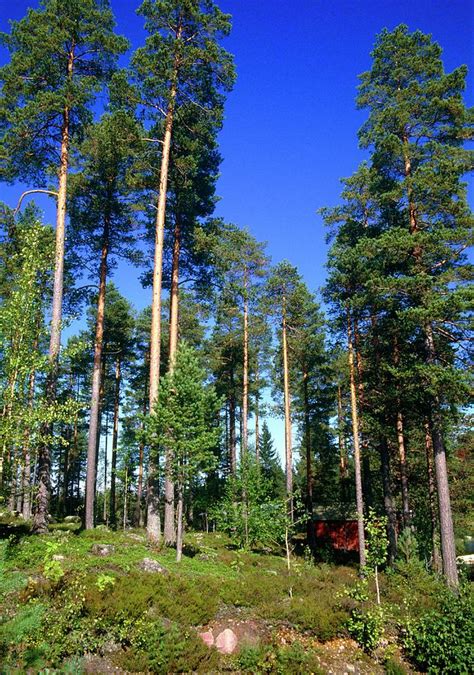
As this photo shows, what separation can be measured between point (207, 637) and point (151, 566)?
2.46m

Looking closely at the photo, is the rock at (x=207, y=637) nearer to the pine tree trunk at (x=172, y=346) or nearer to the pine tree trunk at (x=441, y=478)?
the pine tree trunk at (x=172, y=346)

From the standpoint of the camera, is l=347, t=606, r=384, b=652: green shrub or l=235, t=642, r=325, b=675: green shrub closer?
l=235, t=642, r=325, b=675: green shrub

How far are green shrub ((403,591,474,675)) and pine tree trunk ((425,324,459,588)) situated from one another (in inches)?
106

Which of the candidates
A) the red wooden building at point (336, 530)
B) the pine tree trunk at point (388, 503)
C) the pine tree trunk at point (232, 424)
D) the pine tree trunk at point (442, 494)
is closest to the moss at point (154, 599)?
the pine tree trunk at point (442, 494)

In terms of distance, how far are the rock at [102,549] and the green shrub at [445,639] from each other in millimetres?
7246

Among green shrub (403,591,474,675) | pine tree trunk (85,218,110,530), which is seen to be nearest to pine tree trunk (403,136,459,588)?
green shrub (403,591,474,675)

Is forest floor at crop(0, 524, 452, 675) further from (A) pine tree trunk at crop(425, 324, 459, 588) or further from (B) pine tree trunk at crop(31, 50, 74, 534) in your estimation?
(A) pine tree trunk at crop(425, 324, 459, 588)

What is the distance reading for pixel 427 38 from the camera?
1463 centimetres

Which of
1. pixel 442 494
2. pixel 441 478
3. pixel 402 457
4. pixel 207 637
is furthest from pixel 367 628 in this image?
pixel 402 457

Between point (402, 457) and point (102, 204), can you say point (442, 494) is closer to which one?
point (402, 457)

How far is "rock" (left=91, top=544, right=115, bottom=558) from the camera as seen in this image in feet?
35.3

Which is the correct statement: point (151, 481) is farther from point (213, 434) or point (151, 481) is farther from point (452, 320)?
point (452, 320)

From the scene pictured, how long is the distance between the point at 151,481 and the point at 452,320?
10.6 meters

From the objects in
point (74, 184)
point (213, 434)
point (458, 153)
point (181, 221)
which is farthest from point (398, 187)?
point (74, 184)
